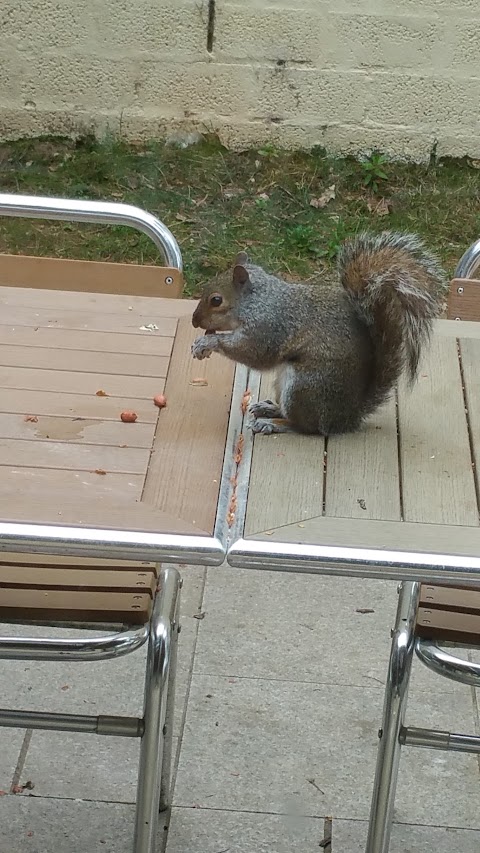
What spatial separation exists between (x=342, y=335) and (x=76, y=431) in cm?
48

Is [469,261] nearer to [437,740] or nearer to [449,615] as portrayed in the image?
[449,615]

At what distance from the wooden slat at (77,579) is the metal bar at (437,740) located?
1.54 feet

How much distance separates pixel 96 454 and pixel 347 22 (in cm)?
318

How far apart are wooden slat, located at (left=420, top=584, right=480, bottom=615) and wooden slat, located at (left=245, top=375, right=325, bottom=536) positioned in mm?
369

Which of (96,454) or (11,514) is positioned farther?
(96,454)

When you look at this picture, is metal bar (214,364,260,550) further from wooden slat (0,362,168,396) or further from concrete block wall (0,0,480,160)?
concrete block wall (0,0,480,160)

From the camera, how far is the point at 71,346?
1934 millimetres

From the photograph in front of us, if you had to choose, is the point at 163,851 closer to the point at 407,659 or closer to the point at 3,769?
the point at 3,769

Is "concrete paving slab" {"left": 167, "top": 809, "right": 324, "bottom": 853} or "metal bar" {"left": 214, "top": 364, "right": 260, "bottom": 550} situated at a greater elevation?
"metal bar" {"left": 214, "top": 364, "right": 260, "bottom": 550}

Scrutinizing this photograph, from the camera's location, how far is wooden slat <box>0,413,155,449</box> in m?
1.65

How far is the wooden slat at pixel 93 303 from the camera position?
81.4 inches

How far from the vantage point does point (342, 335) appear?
73.9 inches

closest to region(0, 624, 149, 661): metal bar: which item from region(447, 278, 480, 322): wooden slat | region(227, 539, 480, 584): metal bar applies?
region(227, 539, 480, 584): metal bar

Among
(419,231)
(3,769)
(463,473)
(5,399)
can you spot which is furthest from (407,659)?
(419,231)
